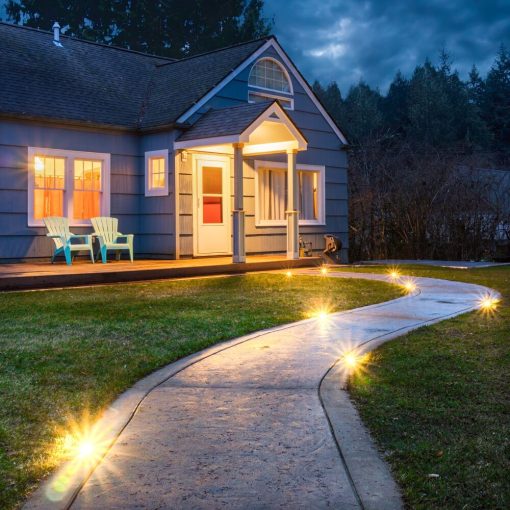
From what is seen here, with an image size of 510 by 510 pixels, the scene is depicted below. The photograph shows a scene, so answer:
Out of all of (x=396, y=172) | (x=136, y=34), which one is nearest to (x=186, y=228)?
(x=396, y=172)

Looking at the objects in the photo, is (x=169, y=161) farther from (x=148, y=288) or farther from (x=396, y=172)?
(x=396, y=172)

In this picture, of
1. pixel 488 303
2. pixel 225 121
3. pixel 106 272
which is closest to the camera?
pixel 488 303

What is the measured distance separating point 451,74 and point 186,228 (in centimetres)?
4641

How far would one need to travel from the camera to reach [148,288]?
10.6 meters

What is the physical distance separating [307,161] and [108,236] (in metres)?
5.85

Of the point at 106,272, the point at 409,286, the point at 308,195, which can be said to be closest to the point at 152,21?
the point at 308,195

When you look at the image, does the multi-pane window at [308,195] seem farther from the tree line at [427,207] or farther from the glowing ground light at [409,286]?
the glowing ground light at [409,286]

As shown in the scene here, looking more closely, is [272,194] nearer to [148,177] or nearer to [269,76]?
[269,76]

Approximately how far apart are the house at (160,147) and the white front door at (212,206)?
0.09 feet

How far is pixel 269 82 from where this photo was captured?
675 inches

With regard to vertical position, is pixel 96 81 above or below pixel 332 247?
above

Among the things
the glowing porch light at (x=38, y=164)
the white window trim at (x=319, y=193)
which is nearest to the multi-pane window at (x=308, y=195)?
the white window trim at (x=319, y=193)

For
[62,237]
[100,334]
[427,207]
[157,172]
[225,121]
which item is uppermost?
[225,121]

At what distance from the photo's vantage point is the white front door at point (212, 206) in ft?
50.6
